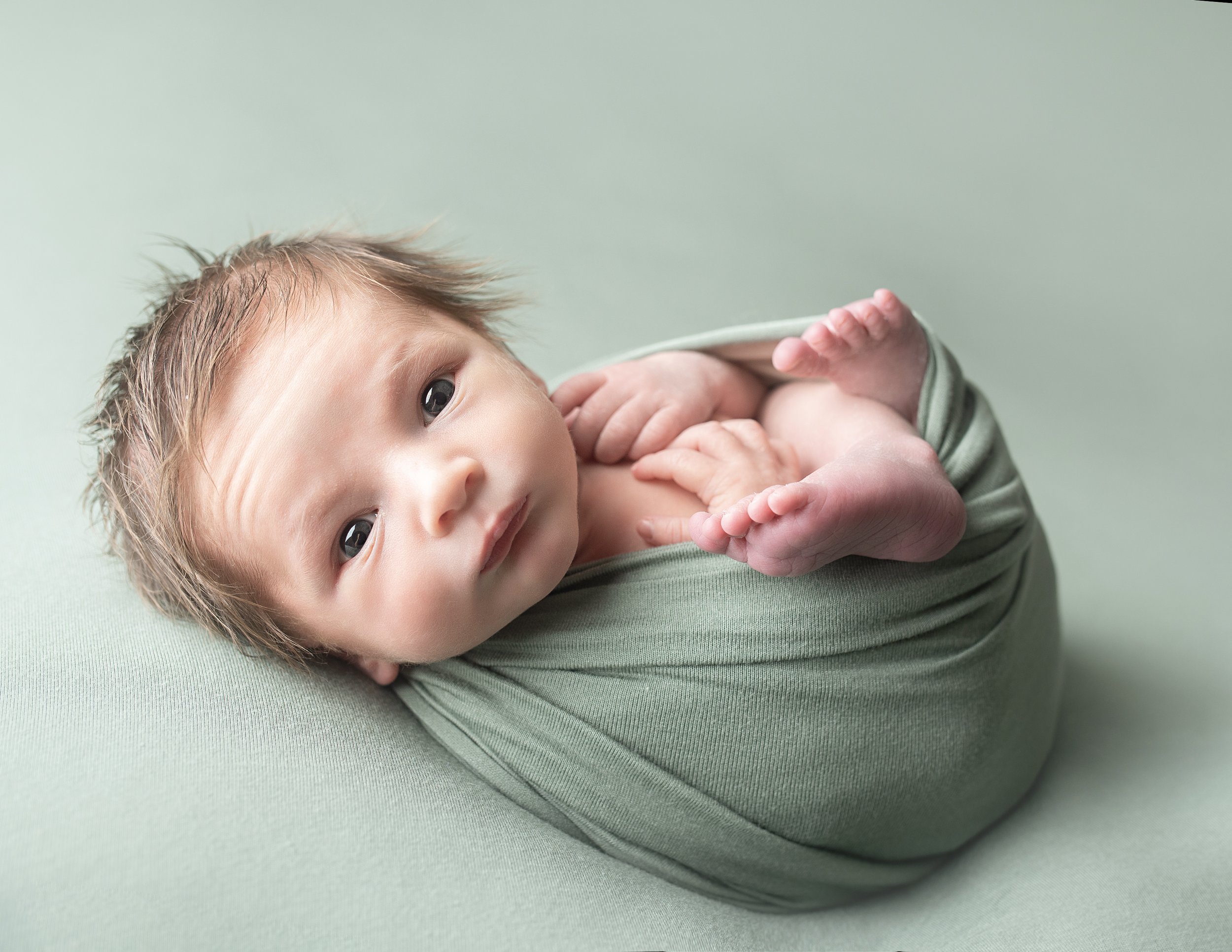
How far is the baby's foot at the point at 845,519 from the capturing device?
83cm

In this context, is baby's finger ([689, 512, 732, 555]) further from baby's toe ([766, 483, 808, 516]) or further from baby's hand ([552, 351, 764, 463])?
baby's hand ([552, 351, 764, 463])

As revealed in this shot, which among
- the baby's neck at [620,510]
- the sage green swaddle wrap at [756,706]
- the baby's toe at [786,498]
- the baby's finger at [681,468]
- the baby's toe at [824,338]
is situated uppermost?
the baby's toe at [824,338]

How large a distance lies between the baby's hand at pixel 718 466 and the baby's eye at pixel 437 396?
0.78ft

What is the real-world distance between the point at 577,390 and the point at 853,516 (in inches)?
17.3

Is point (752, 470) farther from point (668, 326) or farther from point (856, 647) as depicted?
point (668, 326)

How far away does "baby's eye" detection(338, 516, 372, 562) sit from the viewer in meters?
0.91

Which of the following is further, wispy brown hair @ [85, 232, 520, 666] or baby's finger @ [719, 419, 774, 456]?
baby's finger @ [719, 419, 774, 456]

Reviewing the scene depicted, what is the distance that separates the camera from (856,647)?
95 cm

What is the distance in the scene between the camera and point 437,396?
0.95 meters

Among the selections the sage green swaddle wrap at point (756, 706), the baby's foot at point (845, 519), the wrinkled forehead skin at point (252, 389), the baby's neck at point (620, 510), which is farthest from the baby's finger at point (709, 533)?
the wrinkled forehead skin at point (252, 389)

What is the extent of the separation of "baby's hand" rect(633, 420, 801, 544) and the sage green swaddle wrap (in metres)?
0.07

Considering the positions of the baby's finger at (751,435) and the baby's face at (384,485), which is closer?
the baby's face at (384,485)

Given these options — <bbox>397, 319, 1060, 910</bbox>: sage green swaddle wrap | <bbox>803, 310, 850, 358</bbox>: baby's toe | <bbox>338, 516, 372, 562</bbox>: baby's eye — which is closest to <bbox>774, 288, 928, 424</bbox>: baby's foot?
<bbox>803, 310, 850, 358</bbox>: baby's toe

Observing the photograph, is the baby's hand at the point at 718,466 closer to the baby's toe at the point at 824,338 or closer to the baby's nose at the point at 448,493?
the baby's toe at the point at 824,338
